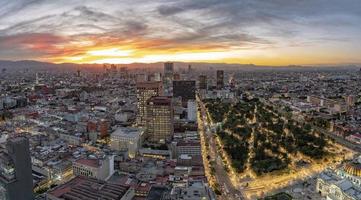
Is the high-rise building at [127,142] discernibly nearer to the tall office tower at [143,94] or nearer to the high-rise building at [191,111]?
the tall office tower at [143,94]

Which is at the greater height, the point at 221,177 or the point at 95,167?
the point at 95,167

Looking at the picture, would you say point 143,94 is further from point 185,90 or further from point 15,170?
point 15,170

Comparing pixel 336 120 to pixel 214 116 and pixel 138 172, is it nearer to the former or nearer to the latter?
pixel 214 116

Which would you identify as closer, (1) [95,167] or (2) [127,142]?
(1) [95,167]

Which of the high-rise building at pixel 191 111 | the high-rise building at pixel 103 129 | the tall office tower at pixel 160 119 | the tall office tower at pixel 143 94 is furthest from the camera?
the high-rise building at pixel 191 111

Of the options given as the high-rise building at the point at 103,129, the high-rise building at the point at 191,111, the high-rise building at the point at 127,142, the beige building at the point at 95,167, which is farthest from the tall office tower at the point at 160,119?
the beige building at the point at 95,167

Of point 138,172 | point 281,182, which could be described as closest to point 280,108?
point 281,182

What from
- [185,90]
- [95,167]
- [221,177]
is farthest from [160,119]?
[185,90]

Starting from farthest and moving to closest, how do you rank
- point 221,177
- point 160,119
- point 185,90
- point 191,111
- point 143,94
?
1. point 185,90
2. point 191,111
3. point 143,94
4. point 160,119
5. point 221,177
